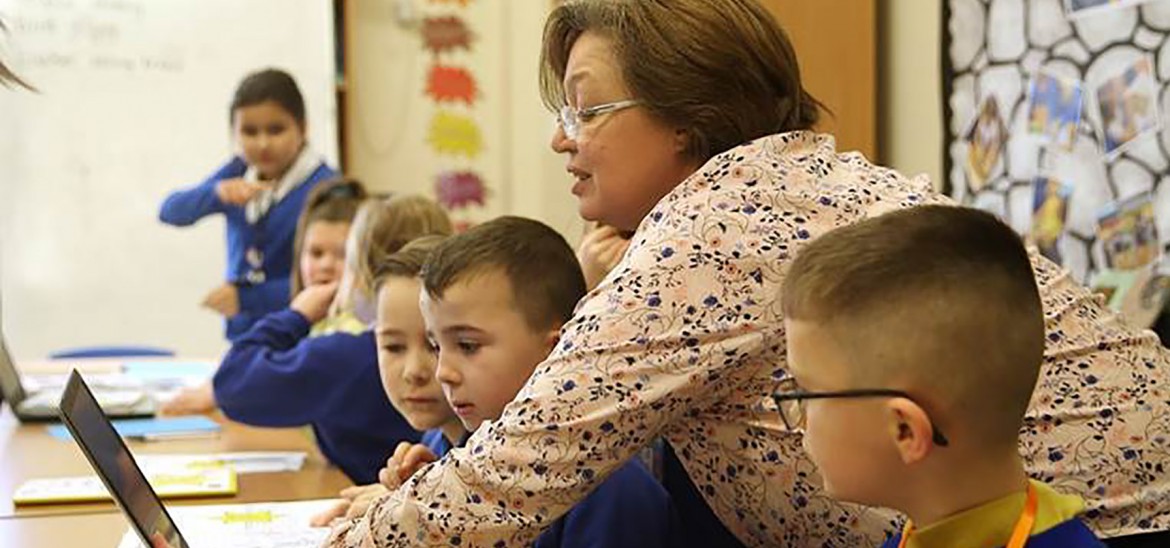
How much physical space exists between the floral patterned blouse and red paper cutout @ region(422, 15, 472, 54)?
3946 millimetres

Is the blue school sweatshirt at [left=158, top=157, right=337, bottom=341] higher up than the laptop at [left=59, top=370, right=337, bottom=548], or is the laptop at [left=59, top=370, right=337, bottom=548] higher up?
the laptop at [left=59, top=370, right=337, bottom=548]

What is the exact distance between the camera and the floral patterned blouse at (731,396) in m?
1.38

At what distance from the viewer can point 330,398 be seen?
2.57 m

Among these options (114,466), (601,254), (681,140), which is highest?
(681,140)

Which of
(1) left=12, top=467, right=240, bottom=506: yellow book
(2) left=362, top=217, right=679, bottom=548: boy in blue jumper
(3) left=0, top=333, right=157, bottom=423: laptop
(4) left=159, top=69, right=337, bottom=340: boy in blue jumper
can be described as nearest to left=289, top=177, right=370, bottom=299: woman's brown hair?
(3) left=0, top=333, right=157, bottom=423: laptop

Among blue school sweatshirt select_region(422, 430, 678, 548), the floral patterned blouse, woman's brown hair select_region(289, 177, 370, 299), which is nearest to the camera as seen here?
the floral patterned blouse

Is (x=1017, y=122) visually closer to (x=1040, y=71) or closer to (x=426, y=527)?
(x=1040, y=71)

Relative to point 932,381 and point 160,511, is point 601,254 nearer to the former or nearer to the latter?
point 160,511

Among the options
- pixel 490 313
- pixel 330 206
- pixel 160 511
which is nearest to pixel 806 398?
pixel 490 313

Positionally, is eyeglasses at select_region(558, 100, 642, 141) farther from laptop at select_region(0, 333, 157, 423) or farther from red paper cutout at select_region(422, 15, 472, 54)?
red paper cutout at select_region(422, 15, 472, 54)

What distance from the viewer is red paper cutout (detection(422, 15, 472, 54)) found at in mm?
5465

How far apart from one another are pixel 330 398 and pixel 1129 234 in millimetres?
1527

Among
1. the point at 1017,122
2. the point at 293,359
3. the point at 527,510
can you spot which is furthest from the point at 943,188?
the point at 527,510

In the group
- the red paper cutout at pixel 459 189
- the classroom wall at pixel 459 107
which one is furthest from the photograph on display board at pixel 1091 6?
the red paper cutout at pixel 459 189
